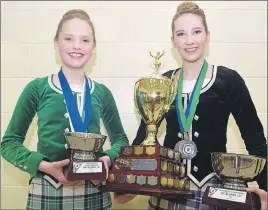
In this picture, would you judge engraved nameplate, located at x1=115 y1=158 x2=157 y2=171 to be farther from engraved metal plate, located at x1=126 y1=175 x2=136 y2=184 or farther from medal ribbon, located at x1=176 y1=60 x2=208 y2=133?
medal ribbon, located at x1=176 y1=60 x2=208 y2=133

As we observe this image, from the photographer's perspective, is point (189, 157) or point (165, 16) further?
point (165, 16)

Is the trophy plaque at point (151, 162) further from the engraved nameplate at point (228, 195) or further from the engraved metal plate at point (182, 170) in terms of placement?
the engraved nameplate at point (228, 195)

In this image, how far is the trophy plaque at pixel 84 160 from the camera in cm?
128

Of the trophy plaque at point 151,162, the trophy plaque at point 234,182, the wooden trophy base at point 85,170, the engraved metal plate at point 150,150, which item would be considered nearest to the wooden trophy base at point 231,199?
the trophy plaque at point 234,182

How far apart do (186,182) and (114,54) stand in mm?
997

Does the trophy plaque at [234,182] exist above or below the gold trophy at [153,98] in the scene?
below

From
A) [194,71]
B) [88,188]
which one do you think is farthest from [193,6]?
[88,188]

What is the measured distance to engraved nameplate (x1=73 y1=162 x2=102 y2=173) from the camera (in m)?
1.28

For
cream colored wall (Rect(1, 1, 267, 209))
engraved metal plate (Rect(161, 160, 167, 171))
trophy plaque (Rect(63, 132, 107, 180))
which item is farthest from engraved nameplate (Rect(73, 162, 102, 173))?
cream colored wall (Rect(1, 1, 267, 209))

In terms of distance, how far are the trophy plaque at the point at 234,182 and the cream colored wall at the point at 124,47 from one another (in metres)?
0.92

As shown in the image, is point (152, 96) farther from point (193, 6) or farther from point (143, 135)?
point (193, 6)

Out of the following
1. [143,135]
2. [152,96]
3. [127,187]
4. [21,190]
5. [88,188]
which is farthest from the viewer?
[21,190]

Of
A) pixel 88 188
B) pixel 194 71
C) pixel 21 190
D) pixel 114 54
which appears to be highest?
pixel 114 54

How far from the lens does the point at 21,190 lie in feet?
7.01
